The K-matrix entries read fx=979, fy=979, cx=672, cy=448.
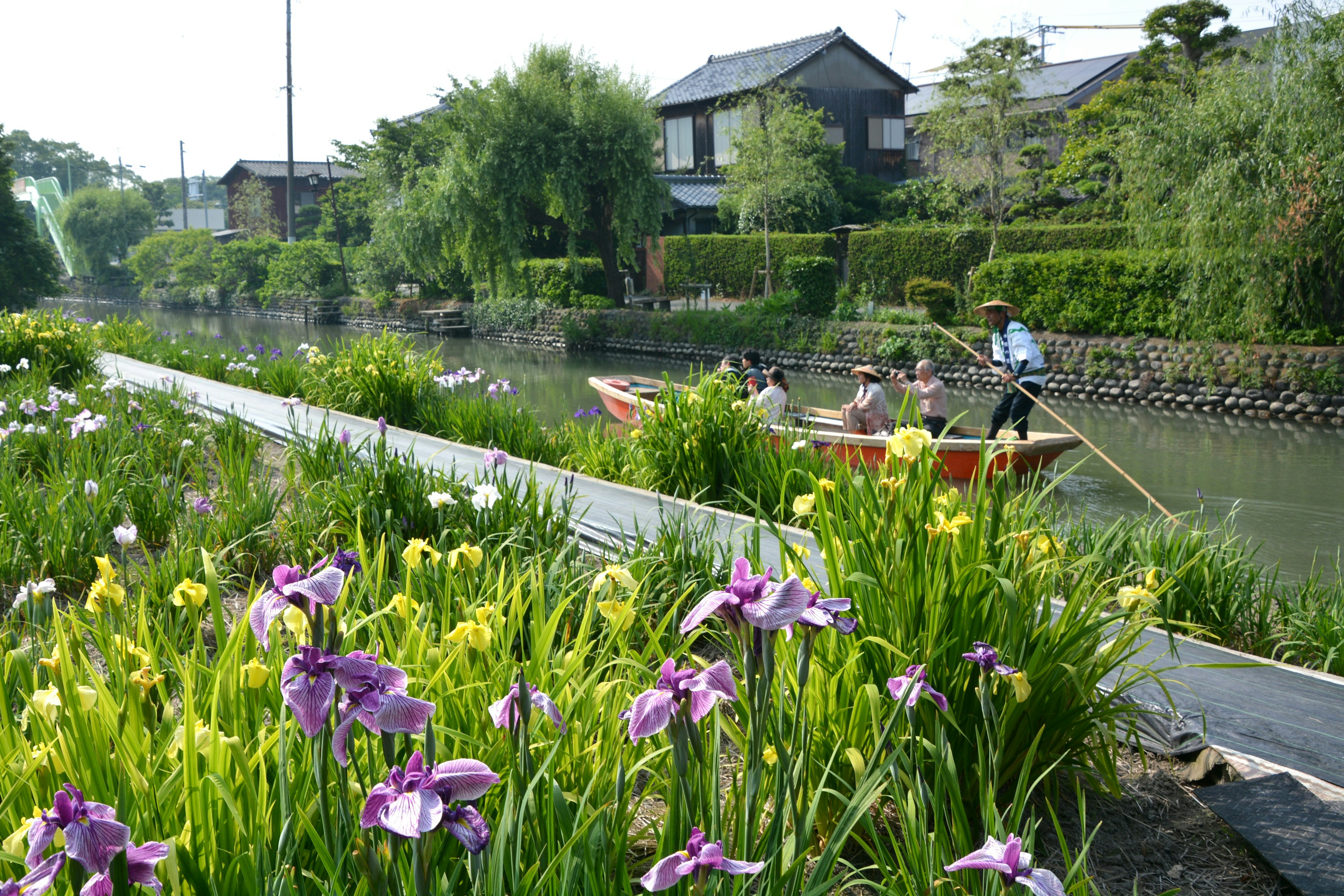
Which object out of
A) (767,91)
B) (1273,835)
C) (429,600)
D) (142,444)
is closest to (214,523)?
(142,444)

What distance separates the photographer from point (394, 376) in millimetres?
8305

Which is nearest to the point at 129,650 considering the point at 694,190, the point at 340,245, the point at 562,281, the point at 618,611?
the point at 618,611

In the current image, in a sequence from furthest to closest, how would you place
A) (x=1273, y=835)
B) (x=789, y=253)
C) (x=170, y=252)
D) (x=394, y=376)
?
(x=170, y=252)
(x=789, y=253)
(x=394, y=376)
(x=1273, y=835)

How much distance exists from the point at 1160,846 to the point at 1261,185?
499 inches

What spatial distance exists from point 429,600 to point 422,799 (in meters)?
1.37

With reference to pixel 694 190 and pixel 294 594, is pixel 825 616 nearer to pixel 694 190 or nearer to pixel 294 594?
pixel 294 594

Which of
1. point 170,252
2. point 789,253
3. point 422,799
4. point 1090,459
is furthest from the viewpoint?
point 170,252

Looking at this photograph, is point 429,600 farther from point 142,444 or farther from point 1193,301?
point 1193,301

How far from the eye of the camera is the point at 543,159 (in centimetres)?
2202

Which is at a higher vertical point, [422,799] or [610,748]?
[422,799]

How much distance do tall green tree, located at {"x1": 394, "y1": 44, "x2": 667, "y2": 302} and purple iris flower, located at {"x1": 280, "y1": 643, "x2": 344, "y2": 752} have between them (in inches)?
860

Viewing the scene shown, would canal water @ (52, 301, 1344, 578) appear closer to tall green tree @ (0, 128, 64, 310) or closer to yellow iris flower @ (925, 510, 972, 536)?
yellow iris flower @ (925, 510, 972, 536)

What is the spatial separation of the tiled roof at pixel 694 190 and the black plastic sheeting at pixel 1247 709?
28098 mm

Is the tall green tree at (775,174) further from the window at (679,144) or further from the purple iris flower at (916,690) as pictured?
the purple iris flower at (916,690)
